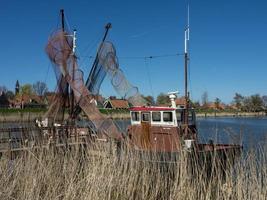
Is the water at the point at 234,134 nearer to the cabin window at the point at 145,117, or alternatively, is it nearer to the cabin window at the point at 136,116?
the cabin window at the point at 145,117

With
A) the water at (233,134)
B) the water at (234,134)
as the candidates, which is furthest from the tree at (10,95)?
the water at (234,134)

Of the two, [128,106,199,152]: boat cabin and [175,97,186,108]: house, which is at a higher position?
[175,97,186,108]: house

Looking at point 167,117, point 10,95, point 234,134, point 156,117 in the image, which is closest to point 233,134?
point 234,134

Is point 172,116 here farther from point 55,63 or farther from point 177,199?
point 177,199

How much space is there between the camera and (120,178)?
8.10 meters

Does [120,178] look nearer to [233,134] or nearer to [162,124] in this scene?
[233,134]

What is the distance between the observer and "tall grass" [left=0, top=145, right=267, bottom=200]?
7289 millimetres

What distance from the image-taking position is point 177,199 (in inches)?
301

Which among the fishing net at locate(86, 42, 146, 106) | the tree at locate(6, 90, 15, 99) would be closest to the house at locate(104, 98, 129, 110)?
the fishing net at locate(86, 42, 146, 106)

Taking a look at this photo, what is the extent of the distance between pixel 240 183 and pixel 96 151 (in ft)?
10.7

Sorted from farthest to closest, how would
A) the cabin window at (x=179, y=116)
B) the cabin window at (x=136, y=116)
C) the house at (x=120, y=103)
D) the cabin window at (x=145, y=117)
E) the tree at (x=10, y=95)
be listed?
the tree at (x=10, y=95) < the house at (x=120, y=103) < the cabin window at (x=136, y=116) < the cabin window at (x=145, y=117) < the cabin window at (x=179, y=116)

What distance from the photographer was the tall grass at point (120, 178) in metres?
7.29

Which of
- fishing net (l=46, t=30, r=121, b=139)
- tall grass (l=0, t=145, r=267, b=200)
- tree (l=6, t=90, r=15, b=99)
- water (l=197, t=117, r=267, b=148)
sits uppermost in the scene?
tree (l=6, t=90, r=15, b=99)

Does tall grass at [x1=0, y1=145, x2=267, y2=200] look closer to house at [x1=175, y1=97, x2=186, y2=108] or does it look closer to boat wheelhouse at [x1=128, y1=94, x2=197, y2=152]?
boat wheelhouse at [x1=128, y1=94, x2=197, y2=152]
